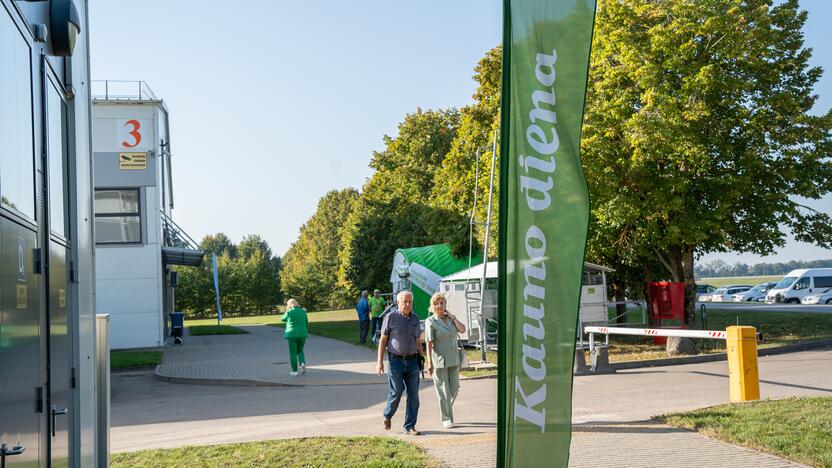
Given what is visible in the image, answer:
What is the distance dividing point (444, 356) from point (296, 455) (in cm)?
276

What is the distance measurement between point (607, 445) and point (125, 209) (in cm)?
2287

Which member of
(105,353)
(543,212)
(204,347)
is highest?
(543,212)

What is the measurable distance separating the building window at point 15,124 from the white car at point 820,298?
57205 mm

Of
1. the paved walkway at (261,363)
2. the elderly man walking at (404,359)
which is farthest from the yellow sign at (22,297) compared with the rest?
the paved walkway at (261,363)

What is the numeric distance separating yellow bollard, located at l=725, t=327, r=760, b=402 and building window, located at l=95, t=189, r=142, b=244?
2150 cm

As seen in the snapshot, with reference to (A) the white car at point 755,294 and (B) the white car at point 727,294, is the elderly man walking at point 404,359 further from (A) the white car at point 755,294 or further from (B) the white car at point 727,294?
(B) the white car at point 727,294

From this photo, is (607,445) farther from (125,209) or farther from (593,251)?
(125,209)

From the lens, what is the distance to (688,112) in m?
21.4

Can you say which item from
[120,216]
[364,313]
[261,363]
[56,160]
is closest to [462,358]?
[56,160]

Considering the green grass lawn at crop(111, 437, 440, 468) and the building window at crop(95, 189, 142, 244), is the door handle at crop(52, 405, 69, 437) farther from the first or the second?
the building window at crop(95, 189, 142, 244)

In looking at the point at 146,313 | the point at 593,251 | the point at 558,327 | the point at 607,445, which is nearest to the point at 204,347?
the point at 146,313

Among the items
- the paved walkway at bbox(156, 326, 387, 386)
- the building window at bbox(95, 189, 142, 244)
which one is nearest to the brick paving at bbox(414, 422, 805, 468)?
the paved walkway at bbox(156, 326, 387, 386)

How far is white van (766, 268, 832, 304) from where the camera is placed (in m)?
55.2

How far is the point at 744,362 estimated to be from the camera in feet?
40.2
